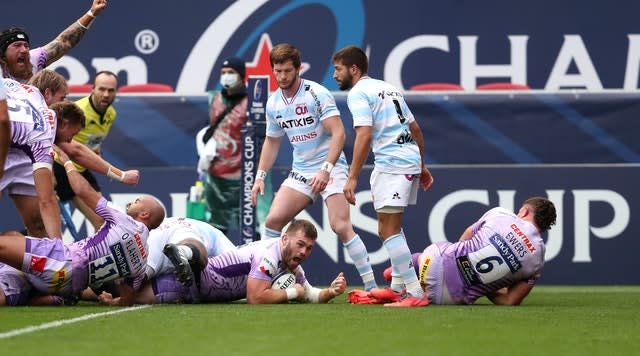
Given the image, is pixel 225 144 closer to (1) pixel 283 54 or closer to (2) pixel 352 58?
(1) pixel 283 54

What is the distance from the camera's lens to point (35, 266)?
353 inches

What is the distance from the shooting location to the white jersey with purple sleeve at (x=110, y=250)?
9.15 meters

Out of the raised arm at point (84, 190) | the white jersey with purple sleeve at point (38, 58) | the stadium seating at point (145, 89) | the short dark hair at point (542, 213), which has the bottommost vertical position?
the short dark hair at point (542, 213)

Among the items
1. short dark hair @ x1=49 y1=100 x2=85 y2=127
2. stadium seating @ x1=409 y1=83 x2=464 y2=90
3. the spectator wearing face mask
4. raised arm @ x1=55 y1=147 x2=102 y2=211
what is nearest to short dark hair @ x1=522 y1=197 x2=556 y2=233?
raised arm @ x1=55 y1=147 x2=102 y2=211

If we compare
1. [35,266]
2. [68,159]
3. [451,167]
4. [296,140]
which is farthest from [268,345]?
[451,167]

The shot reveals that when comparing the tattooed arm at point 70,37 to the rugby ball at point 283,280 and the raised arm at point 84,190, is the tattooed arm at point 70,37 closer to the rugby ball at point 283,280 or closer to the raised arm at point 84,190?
the raised arm at point 84,190

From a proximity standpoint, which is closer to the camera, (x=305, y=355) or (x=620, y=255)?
(x=305, y=355)

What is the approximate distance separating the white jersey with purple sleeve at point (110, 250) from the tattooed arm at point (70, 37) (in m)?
1.96

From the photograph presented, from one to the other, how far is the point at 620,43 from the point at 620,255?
3.15 meters

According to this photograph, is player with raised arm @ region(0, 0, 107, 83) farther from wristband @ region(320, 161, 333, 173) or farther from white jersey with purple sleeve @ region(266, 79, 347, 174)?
wristband @ region(320, 161, 333, 173)

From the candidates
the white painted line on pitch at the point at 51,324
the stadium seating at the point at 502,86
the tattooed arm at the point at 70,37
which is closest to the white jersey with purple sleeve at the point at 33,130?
the white painted line on pitch at the point at 51,324

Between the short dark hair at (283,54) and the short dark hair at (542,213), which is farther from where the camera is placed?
the short dark hair at (283,54)

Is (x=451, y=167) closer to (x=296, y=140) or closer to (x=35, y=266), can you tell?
(x=296, y=140)

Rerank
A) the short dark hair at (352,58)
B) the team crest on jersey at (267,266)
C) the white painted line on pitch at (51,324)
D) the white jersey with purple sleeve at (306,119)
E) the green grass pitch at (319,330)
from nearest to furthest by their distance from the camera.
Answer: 1. the green grass pitch at (319,330)
2. the white painted line on pitch at (51,324)
3. the team crest on jersey at (267,266)
4. the short dark hair at (352,58)
5. the white jersey with purple sleeve at (306,119)
